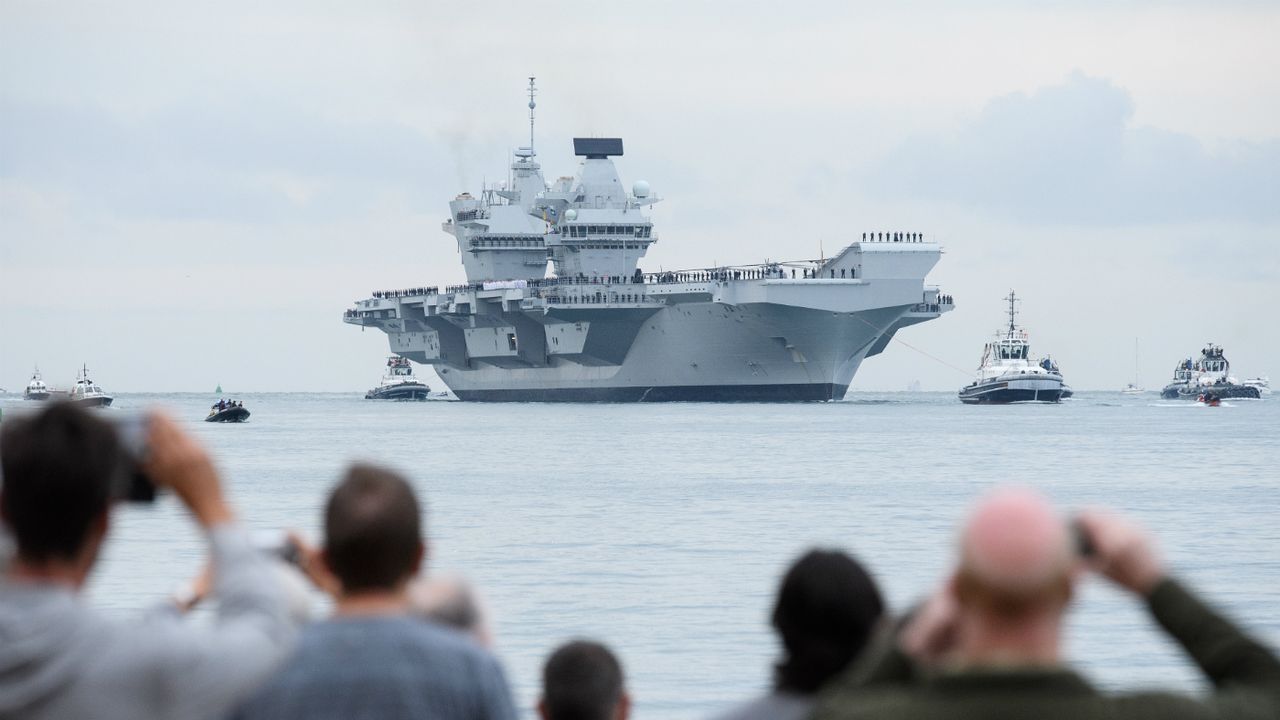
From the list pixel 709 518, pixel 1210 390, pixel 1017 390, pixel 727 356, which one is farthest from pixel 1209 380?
pixel 709 518

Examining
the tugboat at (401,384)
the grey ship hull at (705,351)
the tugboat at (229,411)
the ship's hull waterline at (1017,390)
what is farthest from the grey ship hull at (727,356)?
the tugboat at (401,384)

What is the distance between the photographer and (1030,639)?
264 cm

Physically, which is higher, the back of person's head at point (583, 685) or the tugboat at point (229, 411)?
the back of person's head at point (583, 685)

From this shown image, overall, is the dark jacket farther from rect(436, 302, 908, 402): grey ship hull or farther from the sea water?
rect(436, 302, 908, 402): grey ship hull

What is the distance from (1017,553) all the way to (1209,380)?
Result: 12548 cm

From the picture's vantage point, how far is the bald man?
2549 millimetres

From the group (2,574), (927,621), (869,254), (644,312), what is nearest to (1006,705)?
(927,621)

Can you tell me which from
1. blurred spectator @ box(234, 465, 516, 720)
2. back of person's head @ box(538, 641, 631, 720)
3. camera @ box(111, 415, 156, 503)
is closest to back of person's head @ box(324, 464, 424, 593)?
blurred spectator @ box(234, 465, 516, 720)

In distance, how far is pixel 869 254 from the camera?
62.5 m

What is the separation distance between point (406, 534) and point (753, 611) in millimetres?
14813

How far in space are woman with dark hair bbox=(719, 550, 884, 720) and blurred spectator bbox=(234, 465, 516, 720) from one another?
581 mm

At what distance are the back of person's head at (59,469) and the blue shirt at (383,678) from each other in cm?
44

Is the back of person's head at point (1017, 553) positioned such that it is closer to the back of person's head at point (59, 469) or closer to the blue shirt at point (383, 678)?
the blue shirt at point (383, 678)

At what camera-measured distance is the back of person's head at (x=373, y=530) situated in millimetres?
3008
